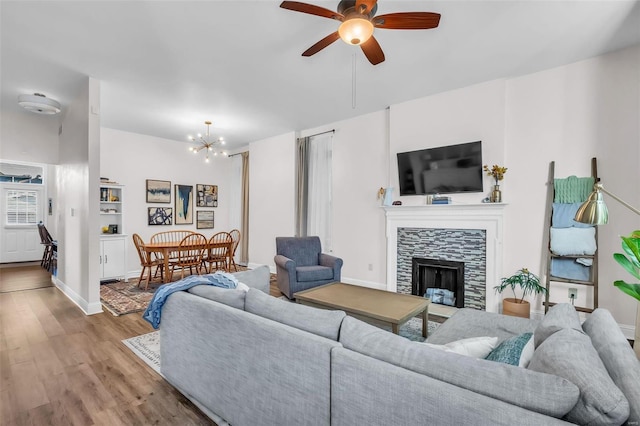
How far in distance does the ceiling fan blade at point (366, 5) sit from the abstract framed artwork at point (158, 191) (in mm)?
5747

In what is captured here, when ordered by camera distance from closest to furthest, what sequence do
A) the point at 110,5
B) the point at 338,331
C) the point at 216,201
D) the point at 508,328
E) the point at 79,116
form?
the point at 338,331, the point at 508,328, the point at 110,5, the point at 79,116, the point at 216,201

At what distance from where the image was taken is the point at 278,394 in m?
1.42

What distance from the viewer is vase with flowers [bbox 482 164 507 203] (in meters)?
3.65

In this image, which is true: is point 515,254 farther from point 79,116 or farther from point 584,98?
point 79,116

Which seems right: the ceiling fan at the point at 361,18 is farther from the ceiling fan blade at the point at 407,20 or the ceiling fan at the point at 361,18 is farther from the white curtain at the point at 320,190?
the white curtain at the point at 320,190

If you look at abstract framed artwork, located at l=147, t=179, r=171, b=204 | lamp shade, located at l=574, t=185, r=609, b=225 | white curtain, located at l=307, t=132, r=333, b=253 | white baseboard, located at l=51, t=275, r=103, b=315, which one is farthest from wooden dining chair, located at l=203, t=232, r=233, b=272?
lamp shade, located at l=574, t=185, r=609, b=225

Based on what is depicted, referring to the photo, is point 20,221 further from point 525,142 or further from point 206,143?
point 525,142

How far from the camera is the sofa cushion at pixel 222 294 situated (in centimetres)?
180

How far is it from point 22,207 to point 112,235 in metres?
4.08

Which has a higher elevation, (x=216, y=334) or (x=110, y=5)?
(x=110, y=5)

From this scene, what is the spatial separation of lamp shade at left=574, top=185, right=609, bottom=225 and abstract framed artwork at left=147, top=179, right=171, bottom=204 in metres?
6.77

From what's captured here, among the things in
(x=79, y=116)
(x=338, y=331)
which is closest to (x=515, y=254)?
(x=338, y=331)

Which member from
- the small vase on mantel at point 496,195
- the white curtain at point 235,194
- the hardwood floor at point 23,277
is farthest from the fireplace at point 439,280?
the hardwood floor at point 23,277

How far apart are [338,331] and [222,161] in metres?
6.91
